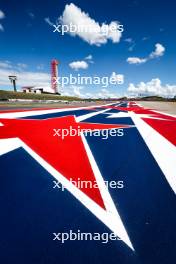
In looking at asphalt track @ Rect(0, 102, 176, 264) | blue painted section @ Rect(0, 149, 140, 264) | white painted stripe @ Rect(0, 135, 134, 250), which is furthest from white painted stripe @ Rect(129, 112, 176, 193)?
blue painted section @ Rect(0, 149, 140, 264)

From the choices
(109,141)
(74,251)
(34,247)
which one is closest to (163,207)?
(74,251)

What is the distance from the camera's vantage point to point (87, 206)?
7.43 ft

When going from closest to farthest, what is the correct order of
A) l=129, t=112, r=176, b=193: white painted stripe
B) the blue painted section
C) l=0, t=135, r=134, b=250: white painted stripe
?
1. the blue painted section
2. l=0, t=135, r=134, b=250: white painted stripe
3. l=129, t=112, r=176, b=193: white painted stripe

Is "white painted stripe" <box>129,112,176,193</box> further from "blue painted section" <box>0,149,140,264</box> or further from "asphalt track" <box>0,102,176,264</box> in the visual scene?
"blue painted section" <box>0,149,140,264</box>

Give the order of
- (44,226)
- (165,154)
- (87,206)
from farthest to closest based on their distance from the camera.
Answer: (165,154) → (87,206) → (44,226)

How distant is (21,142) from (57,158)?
1517 mm

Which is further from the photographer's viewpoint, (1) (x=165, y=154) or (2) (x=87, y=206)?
(1) (x=165, y=154)

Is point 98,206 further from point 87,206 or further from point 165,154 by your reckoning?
point 165,154

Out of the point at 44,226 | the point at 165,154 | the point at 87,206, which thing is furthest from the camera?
the point at 165,154

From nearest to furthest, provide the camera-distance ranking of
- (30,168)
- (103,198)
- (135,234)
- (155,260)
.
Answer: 1. (155,260)
2. (135,234)
3. (103,198)
4. (30,168)

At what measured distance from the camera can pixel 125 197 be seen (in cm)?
249

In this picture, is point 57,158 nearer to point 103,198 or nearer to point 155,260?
point 103,198

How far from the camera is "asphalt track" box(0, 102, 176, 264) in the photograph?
1683mm

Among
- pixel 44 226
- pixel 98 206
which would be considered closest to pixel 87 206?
pixel 98 206
